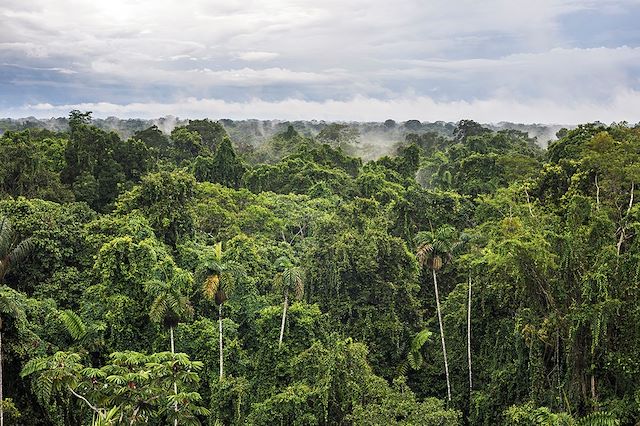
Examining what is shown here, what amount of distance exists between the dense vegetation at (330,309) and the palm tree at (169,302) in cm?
7

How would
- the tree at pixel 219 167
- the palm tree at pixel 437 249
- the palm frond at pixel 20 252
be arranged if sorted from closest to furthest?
the palm frond at pixel 20 252, the palm tree at pixel 437 249, the tree at pixel 219 167

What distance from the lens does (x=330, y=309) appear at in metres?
21.5

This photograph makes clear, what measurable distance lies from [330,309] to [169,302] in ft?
22.3

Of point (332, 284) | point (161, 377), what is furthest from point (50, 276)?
point (332, 284)

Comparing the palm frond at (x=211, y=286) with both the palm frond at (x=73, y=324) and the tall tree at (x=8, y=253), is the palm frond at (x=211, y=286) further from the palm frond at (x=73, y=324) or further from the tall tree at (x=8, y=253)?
the tall tree at (x=8, y=253)

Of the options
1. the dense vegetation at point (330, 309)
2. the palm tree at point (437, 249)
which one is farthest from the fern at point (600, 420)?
the palm tree at point (437, 249)

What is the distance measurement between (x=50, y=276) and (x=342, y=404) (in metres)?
10.9

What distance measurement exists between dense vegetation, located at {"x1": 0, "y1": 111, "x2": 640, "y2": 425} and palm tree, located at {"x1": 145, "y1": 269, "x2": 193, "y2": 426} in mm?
70

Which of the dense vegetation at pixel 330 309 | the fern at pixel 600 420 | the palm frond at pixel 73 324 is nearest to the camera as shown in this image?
the fern at pixel 600 420

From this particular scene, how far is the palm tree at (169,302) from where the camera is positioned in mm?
16688

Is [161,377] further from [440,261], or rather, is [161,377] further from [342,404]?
[440,261]

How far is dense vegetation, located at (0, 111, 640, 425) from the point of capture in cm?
1366

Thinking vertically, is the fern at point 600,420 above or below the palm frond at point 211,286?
below

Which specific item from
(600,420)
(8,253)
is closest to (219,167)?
(8,253)
